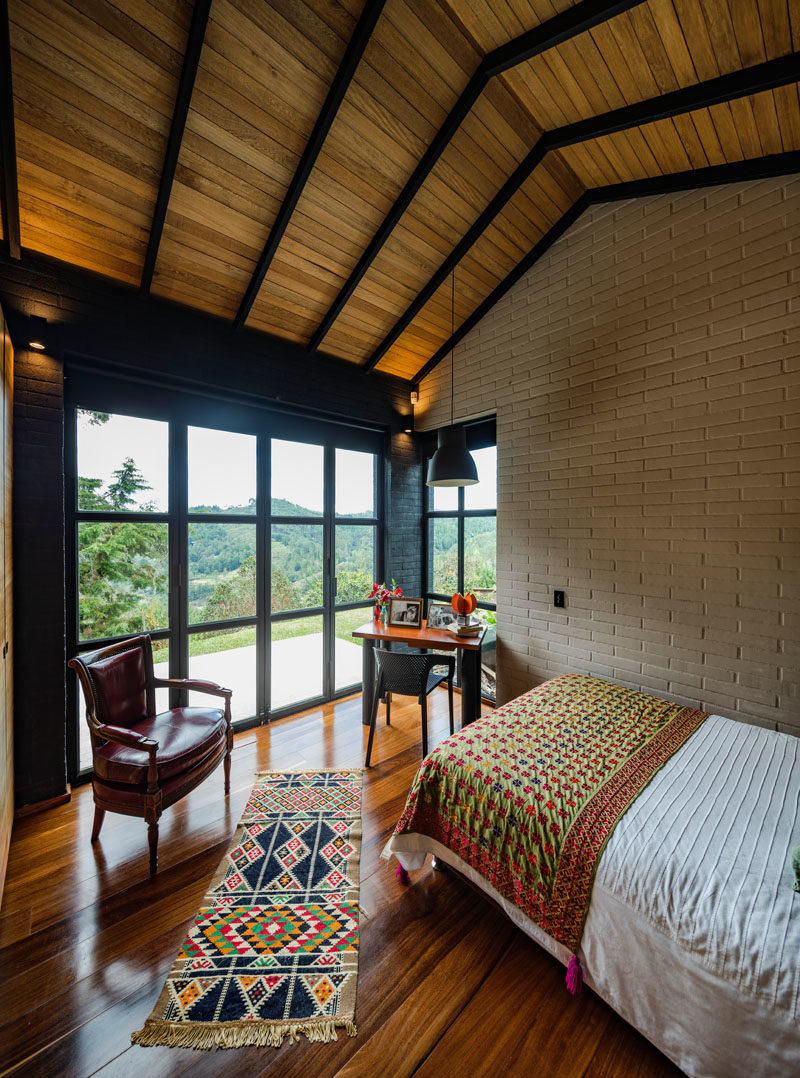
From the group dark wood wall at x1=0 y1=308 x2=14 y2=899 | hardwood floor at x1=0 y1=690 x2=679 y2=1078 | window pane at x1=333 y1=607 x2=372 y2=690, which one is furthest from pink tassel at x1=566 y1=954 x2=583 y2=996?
window pane at x1=333 y1=607 x2=372 y2=690

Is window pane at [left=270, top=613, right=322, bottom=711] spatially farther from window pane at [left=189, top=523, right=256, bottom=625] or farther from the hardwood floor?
the hardwood floor

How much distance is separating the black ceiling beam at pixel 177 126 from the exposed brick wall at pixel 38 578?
3.00ft

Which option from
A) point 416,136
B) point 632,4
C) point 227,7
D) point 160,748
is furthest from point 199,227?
point 160,748

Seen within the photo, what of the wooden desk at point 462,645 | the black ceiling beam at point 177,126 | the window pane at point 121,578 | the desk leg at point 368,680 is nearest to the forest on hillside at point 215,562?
the window pane at point 121,578

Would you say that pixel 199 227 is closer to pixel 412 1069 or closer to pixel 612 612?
pixel 612 612

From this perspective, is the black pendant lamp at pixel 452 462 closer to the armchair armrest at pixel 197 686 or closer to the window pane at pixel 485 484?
the window pane at pixel 485 484

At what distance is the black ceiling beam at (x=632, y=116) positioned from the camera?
1855 mm

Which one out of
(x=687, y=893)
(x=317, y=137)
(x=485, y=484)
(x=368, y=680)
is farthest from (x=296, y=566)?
(x=687, y=893)

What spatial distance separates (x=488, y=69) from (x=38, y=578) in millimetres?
3692

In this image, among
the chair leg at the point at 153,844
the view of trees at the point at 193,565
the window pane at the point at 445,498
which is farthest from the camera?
the window pane at the point at 445,498

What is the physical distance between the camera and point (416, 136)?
8.01 feet

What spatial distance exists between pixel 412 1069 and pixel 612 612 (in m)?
2.45

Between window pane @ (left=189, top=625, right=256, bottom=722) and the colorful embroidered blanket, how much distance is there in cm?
213

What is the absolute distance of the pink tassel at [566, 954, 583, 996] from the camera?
1.40 meters
